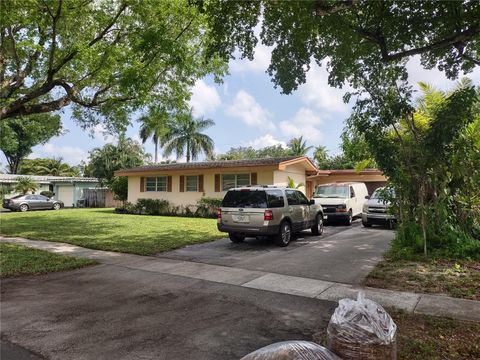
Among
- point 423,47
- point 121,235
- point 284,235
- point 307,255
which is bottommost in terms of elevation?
point 307,255

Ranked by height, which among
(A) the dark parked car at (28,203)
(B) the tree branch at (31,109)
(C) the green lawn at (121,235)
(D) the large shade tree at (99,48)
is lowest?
(C) the green lawn at (121,235)

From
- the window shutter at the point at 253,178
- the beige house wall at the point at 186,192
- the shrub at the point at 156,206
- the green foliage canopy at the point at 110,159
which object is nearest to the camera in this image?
the beige house wall at the point at 186,192

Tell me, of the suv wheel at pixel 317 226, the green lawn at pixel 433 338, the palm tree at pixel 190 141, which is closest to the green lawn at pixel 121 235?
the suv wheel at pixel 317 226

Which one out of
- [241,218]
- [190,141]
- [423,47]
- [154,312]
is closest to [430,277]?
[423,47]

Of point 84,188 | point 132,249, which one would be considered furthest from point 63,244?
point 84,188

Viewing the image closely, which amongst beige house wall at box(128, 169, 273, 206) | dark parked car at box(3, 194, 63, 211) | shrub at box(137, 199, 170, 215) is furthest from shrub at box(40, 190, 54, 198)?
shrub at box(137, 199, 170, 215)

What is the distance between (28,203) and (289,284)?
28.2 m

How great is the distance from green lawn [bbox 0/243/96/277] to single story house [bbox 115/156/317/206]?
12423 millimetres

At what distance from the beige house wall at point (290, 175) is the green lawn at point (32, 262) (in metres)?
13.0

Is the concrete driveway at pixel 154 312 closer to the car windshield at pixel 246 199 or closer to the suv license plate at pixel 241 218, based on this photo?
the suv license plate at pixel 241 218

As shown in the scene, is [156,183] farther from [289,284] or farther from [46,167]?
[46,167]

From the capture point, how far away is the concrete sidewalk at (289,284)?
541 cm

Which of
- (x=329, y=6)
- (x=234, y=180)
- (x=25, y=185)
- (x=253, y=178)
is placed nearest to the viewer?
(x=329, y=6)

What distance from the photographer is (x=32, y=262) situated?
8641mm
